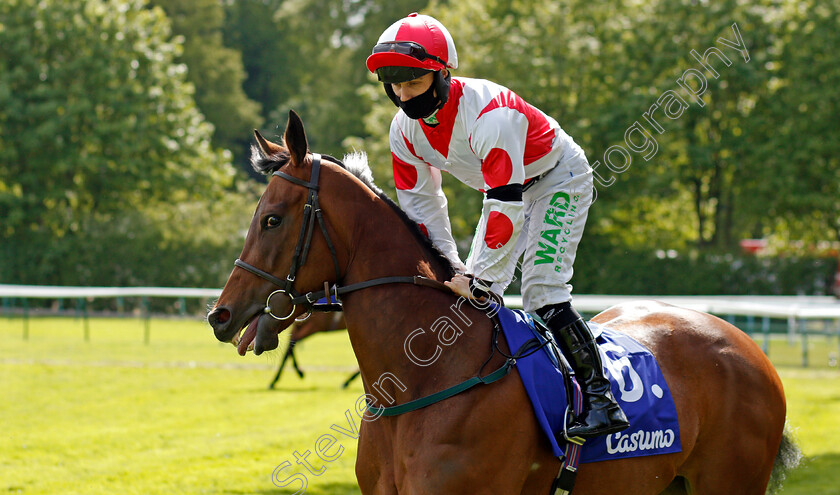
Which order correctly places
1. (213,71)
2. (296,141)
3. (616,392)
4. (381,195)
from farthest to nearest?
(213,71) < (616,392) < (381,195) < (296,141)

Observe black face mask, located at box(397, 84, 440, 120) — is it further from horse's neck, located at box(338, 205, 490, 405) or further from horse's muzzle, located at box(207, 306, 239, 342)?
horse's muzzle, located at box(207, 306, 239, 342)

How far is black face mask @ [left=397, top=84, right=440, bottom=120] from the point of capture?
10.5ft

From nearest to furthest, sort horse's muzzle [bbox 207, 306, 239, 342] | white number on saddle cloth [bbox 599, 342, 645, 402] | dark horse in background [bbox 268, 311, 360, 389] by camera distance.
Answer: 1. horse's muzzle [bbox 207, 306, 239, 342]
2. white number on saddle cloth [bbox 599, 342, 645, 402]
3. dark horse in background [bbox 268, 311, 360, 389]

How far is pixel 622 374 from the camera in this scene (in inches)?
140

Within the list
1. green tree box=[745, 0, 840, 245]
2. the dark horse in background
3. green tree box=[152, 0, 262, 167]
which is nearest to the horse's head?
the dark horse in background

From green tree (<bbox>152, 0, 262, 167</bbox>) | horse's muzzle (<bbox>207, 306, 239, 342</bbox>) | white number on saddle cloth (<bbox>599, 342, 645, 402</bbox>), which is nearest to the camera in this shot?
horse's muzzle (<bbox>207, 306, 239, 342</bbox>)

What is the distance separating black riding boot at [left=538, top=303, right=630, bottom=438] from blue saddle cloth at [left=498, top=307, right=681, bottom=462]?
8 centimetres

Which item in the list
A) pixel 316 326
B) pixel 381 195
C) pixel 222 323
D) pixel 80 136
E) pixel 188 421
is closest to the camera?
pixel 222 323

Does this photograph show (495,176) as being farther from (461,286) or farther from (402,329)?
(402,329)

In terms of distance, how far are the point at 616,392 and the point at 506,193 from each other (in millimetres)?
1017

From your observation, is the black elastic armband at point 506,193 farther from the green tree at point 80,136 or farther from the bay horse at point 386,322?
the green tree at point 80,136

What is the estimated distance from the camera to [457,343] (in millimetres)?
3168

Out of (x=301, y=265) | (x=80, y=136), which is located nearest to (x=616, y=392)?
(x=301, y=265)

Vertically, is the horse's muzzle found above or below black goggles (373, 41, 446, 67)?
below
